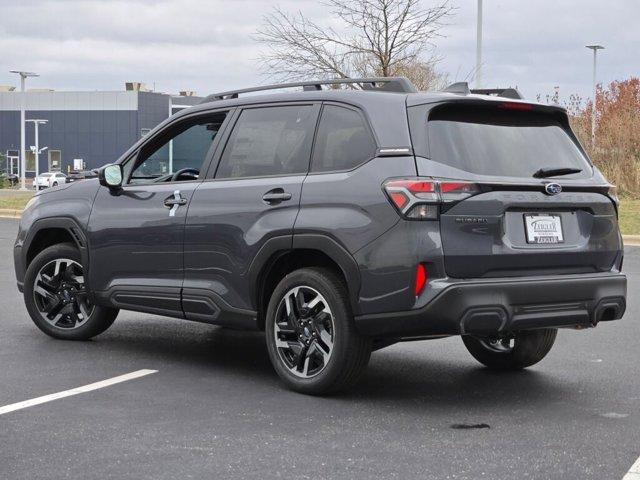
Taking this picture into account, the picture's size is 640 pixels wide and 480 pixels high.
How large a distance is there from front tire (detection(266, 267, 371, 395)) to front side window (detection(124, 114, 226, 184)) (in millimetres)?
1348

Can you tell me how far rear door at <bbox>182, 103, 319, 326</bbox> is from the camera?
6.66m

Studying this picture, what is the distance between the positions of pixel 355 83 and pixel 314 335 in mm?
1555

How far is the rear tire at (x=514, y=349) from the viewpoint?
7227mm

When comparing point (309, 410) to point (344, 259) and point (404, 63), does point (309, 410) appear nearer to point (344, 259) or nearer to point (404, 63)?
point (344, 259)

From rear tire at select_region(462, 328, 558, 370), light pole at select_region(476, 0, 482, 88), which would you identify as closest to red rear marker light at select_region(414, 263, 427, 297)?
rear tire at select_region(462, 328, 558, 370)

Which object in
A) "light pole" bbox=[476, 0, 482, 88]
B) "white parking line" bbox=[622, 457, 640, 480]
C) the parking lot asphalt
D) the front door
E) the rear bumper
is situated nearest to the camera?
"white parking line" bbox=[622, 457, 640, 480]

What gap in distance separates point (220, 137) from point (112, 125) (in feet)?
299

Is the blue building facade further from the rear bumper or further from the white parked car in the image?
the rear bumper

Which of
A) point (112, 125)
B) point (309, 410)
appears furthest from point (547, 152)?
point (112, 125)

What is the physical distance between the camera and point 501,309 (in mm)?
5973

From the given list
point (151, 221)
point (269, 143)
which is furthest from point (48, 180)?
point (269, 143)

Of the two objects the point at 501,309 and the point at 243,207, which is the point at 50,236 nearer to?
the point at 243,207

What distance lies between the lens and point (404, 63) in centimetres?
2986

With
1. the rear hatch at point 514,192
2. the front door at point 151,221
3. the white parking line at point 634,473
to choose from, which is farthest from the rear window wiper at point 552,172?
the front door at point 151,221
